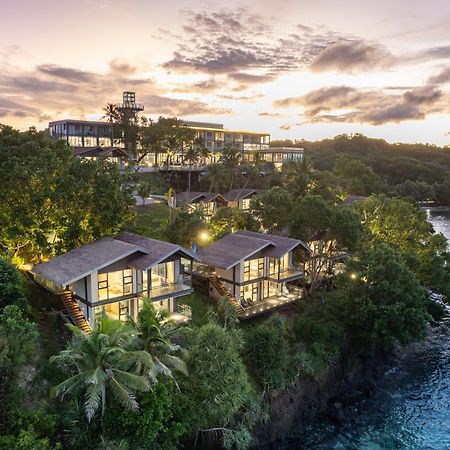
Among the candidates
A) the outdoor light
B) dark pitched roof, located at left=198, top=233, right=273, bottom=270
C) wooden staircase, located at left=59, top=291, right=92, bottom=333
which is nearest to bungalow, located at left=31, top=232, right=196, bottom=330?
wooden staircase, located at left=59, top=291, right=92, bottom=333

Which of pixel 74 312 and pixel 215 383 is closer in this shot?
pixel 215 383

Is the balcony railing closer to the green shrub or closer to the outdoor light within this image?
the green shrub

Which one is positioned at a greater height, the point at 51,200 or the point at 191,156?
the point at 191,156

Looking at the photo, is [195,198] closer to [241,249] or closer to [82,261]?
[241,249]

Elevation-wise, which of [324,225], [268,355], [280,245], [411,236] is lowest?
[268,355]

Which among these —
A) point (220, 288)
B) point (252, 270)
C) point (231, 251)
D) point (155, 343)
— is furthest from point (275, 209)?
point (155, 343)

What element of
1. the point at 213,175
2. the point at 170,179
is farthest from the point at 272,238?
the point at 170,179
